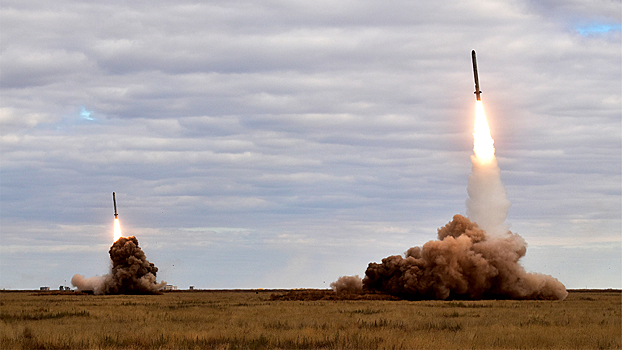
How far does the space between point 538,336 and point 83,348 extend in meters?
19.9

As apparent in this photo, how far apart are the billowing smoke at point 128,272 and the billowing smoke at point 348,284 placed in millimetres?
35043

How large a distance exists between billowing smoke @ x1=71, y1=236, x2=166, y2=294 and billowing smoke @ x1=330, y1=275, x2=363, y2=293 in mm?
35043

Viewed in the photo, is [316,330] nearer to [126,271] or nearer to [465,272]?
[465,272]

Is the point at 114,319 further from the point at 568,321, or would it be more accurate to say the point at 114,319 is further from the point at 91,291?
the point at 91,291

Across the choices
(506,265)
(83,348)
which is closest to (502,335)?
(83,348)

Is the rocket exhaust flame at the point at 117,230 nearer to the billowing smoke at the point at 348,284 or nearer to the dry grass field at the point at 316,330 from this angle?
the billowing smoke at the point at 348,284

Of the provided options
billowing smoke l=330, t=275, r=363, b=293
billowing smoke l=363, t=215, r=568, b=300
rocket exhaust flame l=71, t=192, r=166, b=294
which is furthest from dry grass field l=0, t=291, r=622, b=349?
rocket exhaust flame l=71, t=192, r=166, b=294

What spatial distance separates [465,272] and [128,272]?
50.3 metres

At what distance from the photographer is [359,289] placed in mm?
85625

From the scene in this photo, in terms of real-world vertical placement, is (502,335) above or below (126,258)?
below

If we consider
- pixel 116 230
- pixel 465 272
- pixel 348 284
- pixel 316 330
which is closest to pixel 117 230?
pixel 116 230

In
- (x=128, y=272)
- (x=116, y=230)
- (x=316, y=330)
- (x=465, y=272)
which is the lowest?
(x=316, y=330)

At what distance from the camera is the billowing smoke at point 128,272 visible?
109m

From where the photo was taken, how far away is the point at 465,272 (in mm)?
79250
